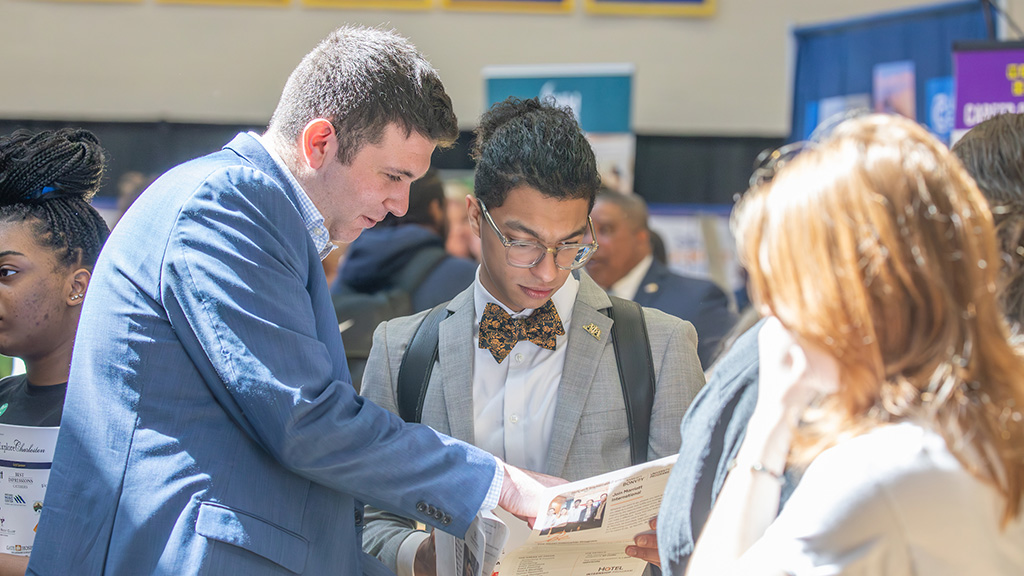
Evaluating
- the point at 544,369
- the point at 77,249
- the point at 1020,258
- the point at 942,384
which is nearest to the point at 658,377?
the point at 544,369

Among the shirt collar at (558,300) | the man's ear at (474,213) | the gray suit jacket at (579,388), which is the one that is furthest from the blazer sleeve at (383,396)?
the man's ear at (474,213)

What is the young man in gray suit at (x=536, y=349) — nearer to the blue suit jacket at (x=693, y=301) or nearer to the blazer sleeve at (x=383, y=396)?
the blazer sleeve at (x=383, y=396)

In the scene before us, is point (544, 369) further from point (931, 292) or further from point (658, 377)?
point (931, 292)

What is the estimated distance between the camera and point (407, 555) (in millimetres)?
1984

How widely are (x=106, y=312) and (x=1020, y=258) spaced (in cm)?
158

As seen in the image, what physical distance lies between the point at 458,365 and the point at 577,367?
26 cm

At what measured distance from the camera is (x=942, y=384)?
1.10m

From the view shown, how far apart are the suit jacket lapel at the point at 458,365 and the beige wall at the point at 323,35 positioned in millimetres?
5074

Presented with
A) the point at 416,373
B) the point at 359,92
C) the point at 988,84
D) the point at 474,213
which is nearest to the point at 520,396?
the point at 416,373

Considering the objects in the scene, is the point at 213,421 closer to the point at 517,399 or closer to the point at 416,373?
the point at 416,373

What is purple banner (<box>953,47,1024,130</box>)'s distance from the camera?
145 inches

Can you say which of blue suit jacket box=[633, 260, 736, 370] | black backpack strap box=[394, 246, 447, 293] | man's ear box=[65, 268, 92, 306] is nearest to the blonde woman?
man's ear box=[65, 268, 92, 306]

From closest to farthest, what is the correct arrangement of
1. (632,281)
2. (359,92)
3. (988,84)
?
(359,92) < (988,84) < (632,281)

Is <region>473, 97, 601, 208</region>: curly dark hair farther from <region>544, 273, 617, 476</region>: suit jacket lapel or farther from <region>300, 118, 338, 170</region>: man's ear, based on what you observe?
<region>300, 118, 338, 170</region>: man's ear
